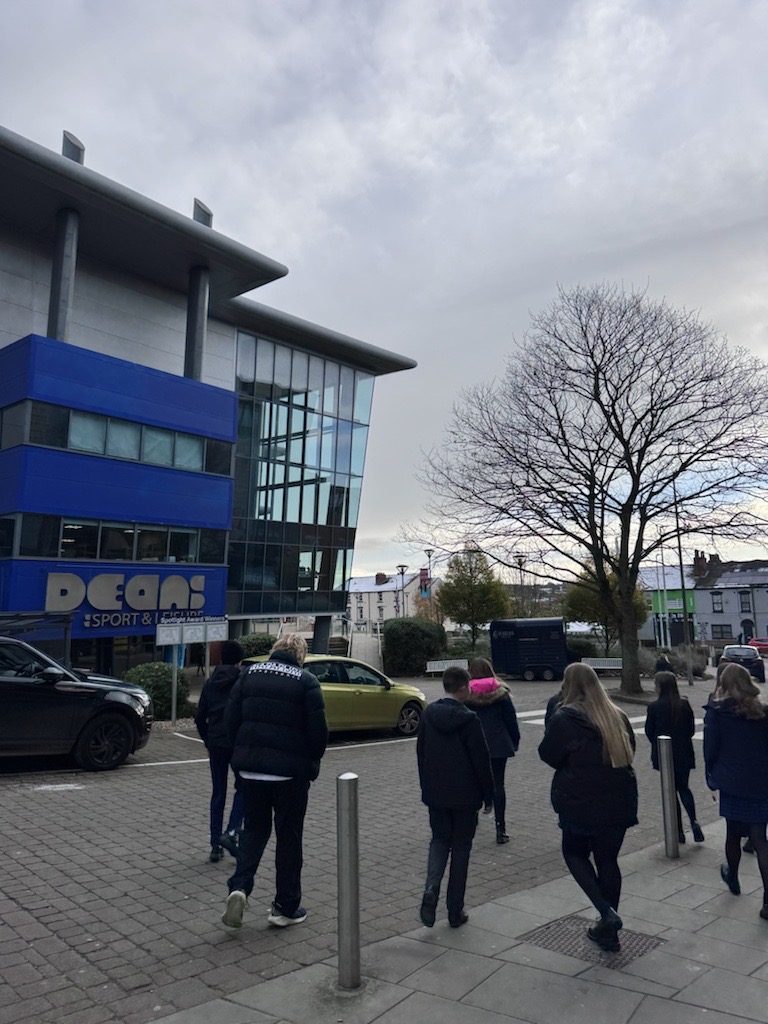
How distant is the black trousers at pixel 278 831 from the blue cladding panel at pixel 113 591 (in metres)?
18.9

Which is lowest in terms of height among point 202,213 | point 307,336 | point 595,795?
point 595,795

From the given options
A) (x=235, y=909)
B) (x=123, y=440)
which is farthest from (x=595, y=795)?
(x=123, y=440)

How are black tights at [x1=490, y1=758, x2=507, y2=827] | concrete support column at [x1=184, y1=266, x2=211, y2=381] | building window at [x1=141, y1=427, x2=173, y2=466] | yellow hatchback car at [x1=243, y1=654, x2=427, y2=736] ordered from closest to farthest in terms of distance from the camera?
1. black tights at [x1=490, y1=758, x2=507, y2=827]
2. yellow hatchback car at [x1=243, y1=654, x2=427, y2=736]
3. building window at [x1=141, y1=427, x2=173, y2=466]
4. concrete support column at [x1=184, y1=266, x2=211, y2=381]

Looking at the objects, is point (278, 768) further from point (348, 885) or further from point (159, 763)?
point (159, 763)

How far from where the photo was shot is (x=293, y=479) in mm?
34281

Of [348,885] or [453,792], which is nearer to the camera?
[348,885]

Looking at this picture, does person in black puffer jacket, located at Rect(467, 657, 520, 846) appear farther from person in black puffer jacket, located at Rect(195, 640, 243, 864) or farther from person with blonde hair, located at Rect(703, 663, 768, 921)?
person in black puffer jacket, located at Rect(195, 640, 243, 864)

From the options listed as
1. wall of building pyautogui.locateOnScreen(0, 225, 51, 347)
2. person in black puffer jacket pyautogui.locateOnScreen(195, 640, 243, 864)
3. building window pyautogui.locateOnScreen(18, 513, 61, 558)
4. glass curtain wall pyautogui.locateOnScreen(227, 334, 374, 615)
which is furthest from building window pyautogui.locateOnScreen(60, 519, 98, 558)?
person in black puffer jacket pyautogui.locateOnScreen(195, 640, 243, 864)

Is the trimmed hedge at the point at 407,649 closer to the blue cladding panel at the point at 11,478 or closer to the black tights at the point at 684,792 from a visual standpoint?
the blue cladding panel at the point at 11,478

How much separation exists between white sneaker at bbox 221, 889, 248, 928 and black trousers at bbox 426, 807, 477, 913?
114cm

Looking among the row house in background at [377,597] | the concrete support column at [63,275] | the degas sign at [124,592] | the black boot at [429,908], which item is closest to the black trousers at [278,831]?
the black boot at [429,908]

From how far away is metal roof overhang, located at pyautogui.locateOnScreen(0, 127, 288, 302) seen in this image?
894 inches

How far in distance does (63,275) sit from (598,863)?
24918mm

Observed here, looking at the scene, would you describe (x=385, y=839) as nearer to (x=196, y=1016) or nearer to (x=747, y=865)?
(x=747, y=865)
